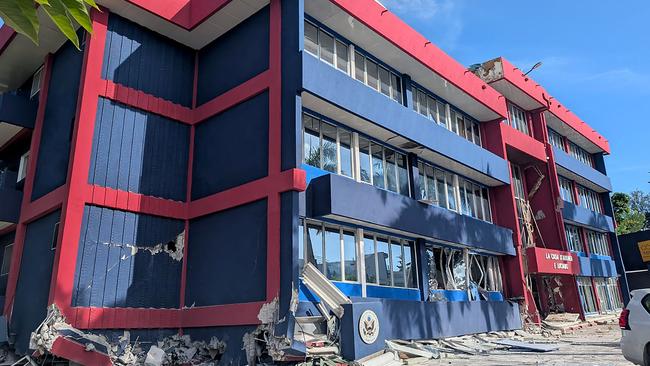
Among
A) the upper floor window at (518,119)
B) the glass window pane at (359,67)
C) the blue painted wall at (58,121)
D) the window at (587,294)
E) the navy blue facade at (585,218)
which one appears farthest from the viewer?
the navy blue facade at (585,218)

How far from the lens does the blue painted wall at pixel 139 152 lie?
13.4 m

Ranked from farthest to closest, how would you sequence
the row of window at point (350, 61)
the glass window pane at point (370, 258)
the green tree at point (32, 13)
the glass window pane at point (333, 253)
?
Result: the row of window at point (350, 61)
the glass window pane at point (370, 258)
the glass window pane at point (333, 253)
the green tree at point (32, 13)

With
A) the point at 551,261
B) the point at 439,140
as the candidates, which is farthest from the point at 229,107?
the point at 551,261

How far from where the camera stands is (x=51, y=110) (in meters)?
15.7

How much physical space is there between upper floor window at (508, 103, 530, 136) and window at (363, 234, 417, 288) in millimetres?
12808

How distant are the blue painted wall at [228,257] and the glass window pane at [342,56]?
606 centimetres

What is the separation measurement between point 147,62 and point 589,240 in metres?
30.5

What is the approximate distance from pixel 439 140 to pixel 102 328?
13269mm

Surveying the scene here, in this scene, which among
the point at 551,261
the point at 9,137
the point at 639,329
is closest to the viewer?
the point at 639,329

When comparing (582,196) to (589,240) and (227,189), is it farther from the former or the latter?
(227,189)

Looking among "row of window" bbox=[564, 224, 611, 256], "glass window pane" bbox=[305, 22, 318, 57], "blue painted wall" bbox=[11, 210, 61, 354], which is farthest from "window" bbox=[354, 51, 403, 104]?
"row of window" bbox=[564, 224, 611, 256]

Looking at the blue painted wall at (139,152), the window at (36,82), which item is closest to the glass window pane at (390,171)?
the blue painted wall at (139,152)

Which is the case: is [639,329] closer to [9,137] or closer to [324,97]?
[324,97]

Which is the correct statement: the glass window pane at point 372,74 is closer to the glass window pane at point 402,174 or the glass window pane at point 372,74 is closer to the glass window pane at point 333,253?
the glass window pane at point 402,174
